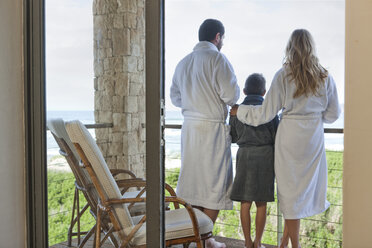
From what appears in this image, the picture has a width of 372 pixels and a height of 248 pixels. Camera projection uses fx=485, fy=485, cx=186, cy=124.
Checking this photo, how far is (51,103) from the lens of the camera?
2.90 meters

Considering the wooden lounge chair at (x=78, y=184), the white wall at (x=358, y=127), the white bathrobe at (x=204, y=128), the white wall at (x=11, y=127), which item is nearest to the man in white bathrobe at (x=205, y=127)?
the white bathrobe at (x=204, y=128)

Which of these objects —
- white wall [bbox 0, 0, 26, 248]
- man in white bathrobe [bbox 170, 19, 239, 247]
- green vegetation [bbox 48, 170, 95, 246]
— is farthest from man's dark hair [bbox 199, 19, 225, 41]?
white wall [bbox 0, 0, 26, 248]

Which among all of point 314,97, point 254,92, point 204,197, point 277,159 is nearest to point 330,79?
point 314,97

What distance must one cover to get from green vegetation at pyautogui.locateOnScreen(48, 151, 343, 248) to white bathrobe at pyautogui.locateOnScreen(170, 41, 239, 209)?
0.34 feet

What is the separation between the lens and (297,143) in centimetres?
223

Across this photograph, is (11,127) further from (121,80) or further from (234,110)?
(234,110)

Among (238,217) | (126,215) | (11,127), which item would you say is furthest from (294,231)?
(11,127)

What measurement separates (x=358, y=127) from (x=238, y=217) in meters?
0.85

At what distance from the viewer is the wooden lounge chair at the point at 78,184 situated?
8.07 ft

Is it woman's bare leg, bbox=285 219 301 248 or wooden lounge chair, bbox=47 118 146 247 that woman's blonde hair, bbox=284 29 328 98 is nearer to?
woman's bare leg, bbox=285 219 301 248

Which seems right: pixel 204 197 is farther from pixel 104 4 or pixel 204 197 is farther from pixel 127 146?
pixel 104 4

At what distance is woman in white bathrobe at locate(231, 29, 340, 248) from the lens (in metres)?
2.03

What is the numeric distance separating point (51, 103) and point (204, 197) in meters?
1.10

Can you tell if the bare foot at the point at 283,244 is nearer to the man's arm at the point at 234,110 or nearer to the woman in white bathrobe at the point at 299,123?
the woman in white bathrobe at the point at 299,123
